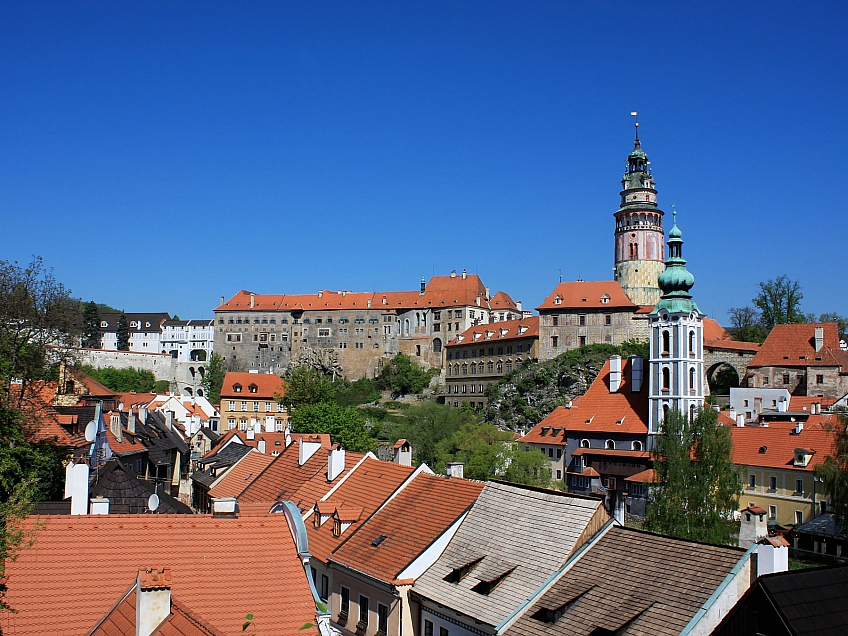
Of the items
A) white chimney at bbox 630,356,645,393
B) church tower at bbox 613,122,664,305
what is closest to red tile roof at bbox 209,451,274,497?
white chimney at bbox 630,356,645,393

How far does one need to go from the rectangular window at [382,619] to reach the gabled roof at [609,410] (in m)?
38.0

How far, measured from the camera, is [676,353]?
55.3 meters

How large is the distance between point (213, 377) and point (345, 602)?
107456mm

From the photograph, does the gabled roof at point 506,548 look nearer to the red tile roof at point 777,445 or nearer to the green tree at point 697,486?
the green tree at point 697,486

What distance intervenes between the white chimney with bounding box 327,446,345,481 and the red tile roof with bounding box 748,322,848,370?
57.1 meters

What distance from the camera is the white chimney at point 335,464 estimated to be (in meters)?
26.6

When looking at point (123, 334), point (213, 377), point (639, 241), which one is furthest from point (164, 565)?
point (123, 334)

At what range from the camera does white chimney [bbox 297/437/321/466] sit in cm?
2964

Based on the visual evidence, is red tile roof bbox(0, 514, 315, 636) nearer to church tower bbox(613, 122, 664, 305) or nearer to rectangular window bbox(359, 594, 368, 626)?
rectangular window bbox(359, 594, 368, 626)

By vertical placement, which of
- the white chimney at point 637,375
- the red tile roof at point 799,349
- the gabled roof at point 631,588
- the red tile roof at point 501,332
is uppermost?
the red tile roof at point 501,332

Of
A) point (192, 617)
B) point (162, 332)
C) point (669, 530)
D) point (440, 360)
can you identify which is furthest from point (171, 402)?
point (162, 332)

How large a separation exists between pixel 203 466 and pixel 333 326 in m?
83.8

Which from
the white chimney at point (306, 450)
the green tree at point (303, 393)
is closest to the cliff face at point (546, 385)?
the green tree at point (303, 393)

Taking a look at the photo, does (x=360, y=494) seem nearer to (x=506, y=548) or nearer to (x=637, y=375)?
(x=506, y=548)
